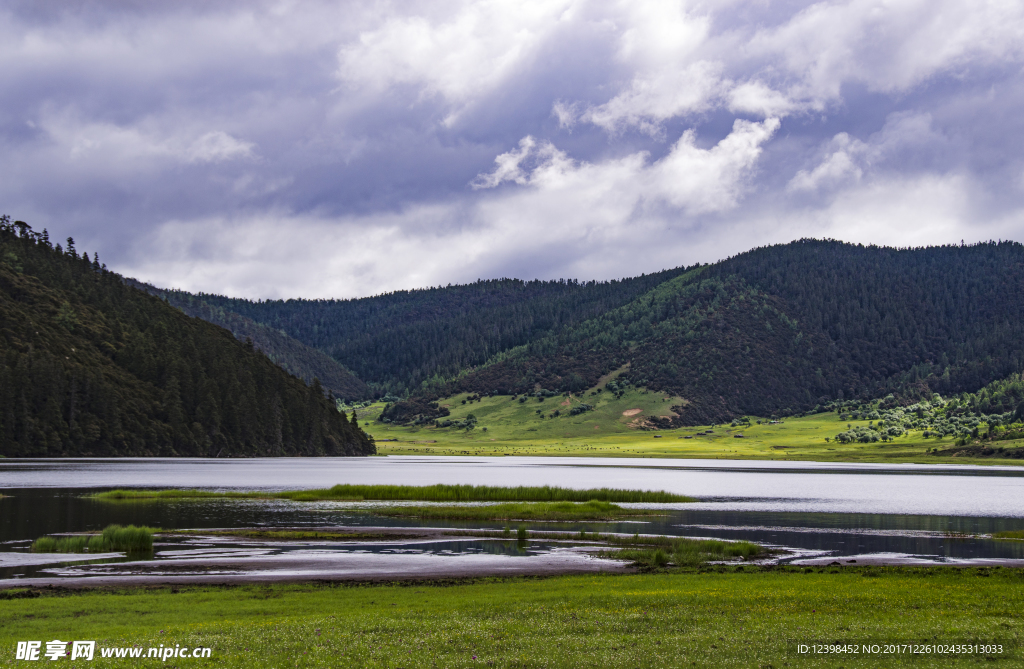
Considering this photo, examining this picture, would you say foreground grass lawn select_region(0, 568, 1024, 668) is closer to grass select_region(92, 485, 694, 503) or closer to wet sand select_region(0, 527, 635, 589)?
wet sand select_region(0, 527, 635, 589)

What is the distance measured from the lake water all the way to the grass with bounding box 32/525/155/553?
136 inches

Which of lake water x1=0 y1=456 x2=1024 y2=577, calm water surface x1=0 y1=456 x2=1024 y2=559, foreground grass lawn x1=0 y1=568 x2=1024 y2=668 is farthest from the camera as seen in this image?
calm water surface x1=0 y1=456 x2=1024 y2=559

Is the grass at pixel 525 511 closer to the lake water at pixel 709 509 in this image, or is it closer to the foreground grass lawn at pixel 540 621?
the lake water at pixel 709 509

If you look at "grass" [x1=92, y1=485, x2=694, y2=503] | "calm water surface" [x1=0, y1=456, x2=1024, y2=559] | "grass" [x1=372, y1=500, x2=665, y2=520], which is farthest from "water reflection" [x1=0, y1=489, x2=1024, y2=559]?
"grass" [x1=92, y1=485, x2=694, y2=503]

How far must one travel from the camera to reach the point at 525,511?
75.4 meters

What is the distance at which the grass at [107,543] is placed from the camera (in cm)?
4738

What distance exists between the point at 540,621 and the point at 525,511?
48.4 metres

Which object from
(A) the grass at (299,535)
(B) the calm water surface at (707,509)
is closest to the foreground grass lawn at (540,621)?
(A) the grass at (299,535)

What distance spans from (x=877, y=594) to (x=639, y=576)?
11.1 metres

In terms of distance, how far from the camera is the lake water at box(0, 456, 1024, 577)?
5850 cm

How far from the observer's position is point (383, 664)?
70.6 ft

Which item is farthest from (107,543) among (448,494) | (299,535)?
(448,494)

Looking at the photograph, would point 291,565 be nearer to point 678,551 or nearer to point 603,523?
point 678,551

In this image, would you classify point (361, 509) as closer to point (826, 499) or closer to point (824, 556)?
point (824, 556)
